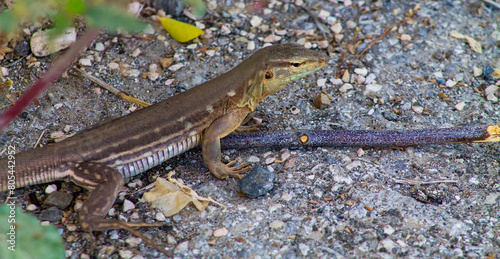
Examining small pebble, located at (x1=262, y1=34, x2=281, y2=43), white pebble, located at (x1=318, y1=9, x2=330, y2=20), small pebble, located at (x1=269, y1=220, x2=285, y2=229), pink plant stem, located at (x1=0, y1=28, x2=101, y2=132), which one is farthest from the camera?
white pebble, located at (x1=318, y1=9, x2=330, y2=20)

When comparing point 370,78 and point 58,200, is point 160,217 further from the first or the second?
point 370,78

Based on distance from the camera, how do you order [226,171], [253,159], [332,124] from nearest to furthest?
[226,171], [253,159], [332,124]

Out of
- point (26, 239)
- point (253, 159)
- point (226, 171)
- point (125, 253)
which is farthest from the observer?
point (253, 159)

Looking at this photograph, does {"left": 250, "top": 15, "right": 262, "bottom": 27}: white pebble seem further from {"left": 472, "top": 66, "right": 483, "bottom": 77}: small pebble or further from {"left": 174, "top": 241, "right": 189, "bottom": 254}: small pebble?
{"left": 174, "top": 241, "right": 189, "bottom": 254}: small pebble

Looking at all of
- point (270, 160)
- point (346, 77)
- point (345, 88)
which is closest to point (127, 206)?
point (270, 160)

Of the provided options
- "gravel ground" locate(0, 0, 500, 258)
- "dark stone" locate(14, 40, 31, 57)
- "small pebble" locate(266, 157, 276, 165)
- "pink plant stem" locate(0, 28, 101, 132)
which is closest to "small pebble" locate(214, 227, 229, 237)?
"gravel ground" locate(0, 0, 500, 258)

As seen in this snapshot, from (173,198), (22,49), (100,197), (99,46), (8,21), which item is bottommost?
(173,198)

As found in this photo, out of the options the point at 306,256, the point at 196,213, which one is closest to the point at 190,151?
the point at 196,213
